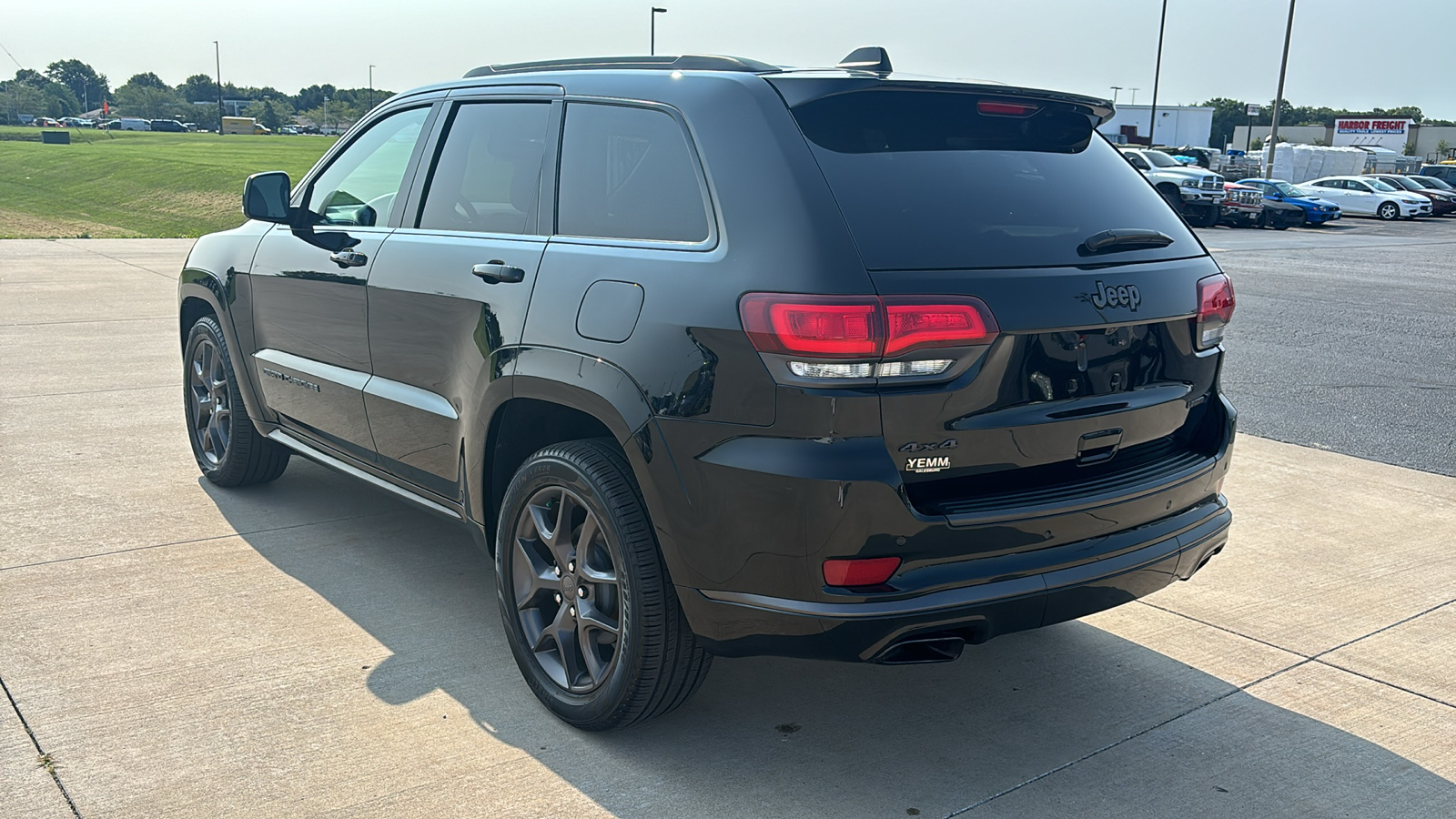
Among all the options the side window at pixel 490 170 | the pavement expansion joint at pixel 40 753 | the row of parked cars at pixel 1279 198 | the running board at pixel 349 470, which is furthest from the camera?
the row of parked cars at pixel 1279 198

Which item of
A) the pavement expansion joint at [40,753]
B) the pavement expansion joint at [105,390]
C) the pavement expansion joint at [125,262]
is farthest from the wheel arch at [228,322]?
the pavement expansion joint at [125,262]

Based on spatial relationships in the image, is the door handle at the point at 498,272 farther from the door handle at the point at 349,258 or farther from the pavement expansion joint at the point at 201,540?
the pavement expansion joint at the point at 201,540

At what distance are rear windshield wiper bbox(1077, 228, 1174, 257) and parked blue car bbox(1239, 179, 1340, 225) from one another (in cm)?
3349

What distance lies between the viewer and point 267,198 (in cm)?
470

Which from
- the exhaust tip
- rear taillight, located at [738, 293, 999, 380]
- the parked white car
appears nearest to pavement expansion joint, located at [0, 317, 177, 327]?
rear taillight, located at [738, 293, 999, 380]

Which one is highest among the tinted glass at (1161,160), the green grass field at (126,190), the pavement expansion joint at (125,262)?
the tinted glass at (1161,160)

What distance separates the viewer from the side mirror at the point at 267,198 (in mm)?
4691

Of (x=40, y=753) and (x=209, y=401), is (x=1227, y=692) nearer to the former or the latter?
(x=40, y=753)

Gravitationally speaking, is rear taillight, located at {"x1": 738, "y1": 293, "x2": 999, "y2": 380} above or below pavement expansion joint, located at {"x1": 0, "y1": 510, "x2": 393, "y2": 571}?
above

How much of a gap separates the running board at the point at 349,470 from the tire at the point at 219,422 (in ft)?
0.94

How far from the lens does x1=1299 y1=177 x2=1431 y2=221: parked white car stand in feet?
131

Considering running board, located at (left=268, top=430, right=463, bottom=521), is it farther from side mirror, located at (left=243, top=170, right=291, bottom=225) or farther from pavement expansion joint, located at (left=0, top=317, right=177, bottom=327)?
pavement expansion joint, located at (left=0, top=317, right=177, bottom=327)

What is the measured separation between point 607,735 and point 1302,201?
3602 centimetres

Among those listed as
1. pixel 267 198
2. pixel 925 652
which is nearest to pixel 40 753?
pixel 267 198
